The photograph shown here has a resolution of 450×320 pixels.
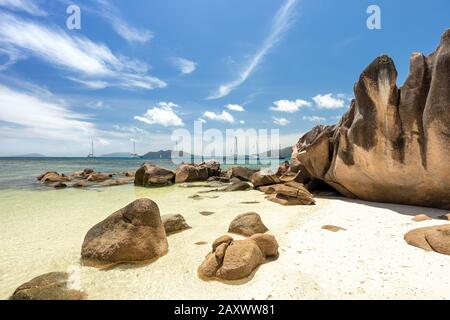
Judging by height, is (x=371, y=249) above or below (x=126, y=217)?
below

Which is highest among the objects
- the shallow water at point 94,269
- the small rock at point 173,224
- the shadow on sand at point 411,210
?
the shadow on sand at point 411,210

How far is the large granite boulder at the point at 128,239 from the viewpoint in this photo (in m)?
5.20

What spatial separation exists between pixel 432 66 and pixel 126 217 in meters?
10.8

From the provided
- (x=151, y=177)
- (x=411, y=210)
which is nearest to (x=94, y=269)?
(x=411, y=210)

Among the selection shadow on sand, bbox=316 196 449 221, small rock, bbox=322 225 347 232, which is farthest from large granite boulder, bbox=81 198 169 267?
shadow on sand, bbox=316 196 449 221

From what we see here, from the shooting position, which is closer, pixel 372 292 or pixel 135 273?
pixel 372 292

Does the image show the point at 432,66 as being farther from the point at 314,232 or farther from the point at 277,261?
the point at 277,261

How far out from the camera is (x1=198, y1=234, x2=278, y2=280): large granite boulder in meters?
4.29

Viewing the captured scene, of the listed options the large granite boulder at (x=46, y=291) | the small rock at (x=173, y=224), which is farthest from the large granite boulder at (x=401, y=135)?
the large granite boulder at (x=46, y=291)

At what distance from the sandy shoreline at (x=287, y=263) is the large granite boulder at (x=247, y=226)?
20.2 inches

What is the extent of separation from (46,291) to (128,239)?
1590mm

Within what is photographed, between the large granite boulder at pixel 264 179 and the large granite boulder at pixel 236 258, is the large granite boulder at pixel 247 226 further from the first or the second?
the large granite boulder at pixel 264 179
